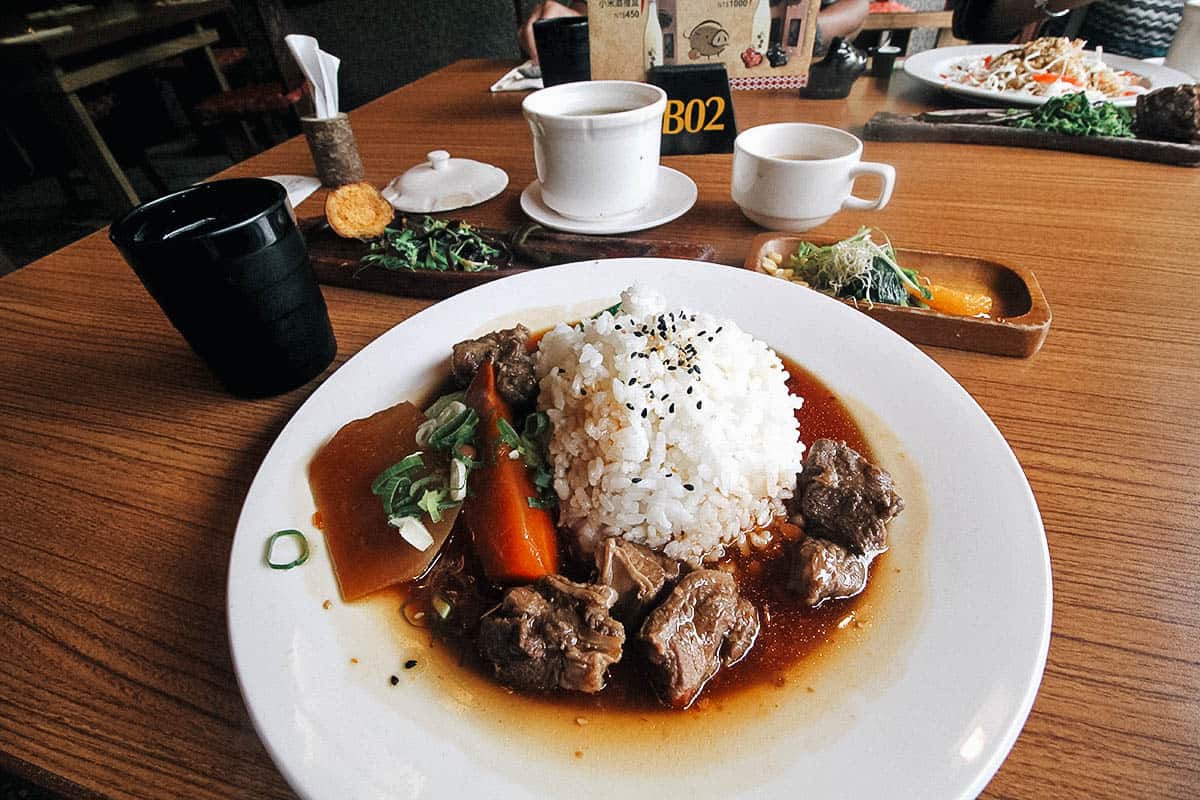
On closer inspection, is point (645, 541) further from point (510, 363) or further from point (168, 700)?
point (168, 700)

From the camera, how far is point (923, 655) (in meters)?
1.06

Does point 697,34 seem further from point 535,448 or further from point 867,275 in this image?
point 535,448

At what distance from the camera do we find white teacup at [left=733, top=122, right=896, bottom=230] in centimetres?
217

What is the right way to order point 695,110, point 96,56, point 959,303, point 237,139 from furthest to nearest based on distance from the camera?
point 96,56
point 237,139
point 695,110
point 959,303

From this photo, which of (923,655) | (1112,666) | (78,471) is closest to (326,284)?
(78,471)

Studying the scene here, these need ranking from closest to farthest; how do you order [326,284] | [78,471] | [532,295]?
[78,471] → [532,295] → [326,284]

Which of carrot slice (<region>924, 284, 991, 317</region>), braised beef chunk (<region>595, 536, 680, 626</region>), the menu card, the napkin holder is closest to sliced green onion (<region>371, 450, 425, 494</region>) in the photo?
braised beef chunk (<region>595, 536, 680, 626</region>)

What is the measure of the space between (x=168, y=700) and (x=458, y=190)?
2.20m

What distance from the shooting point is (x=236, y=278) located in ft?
4.97

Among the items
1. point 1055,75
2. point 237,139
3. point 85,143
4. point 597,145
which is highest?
point 597,145

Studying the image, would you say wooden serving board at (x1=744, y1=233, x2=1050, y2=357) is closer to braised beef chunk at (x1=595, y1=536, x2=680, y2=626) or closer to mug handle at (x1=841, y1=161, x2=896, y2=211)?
mug handle at (x1=841, y1=161, x2=896, y2=211)

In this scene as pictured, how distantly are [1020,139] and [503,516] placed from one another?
3.18m

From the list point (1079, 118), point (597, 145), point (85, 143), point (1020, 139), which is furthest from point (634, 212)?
point (85, 143)

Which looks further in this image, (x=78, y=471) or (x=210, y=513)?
(x=78, y=471)
